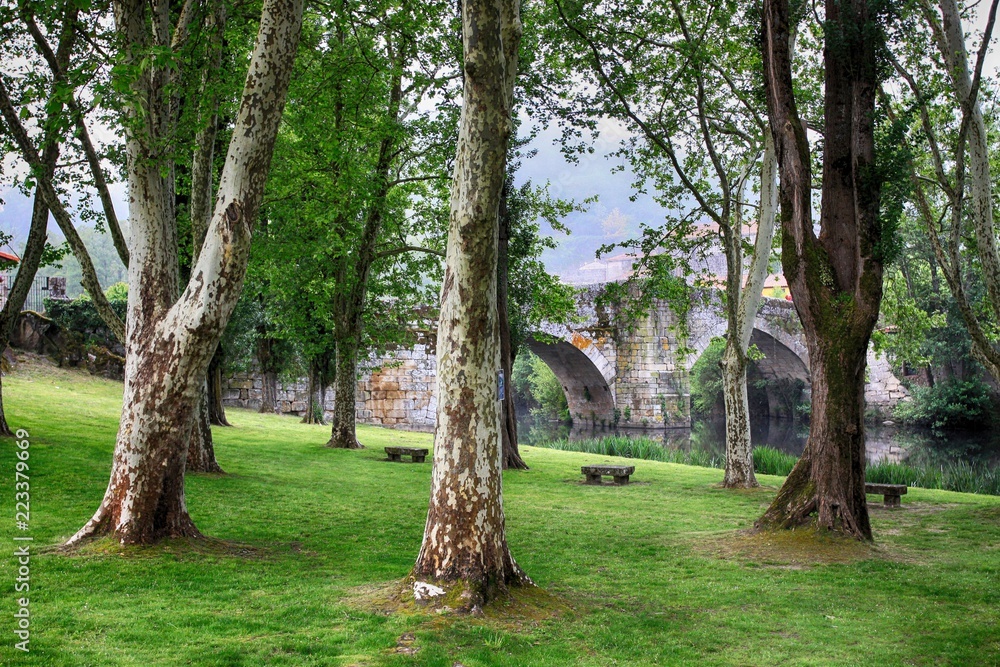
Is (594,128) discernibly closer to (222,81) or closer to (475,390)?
(222,81)

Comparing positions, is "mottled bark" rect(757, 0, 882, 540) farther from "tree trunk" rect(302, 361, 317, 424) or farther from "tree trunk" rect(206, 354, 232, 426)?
"tree trunk" rect(302, 361, 317, 424)

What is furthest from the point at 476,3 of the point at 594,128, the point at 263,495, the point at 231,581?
the point at 594,128

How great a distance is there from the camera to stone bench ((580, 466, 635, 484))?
39.2 ft

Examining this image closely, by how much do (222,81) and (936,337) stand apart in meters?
26.9

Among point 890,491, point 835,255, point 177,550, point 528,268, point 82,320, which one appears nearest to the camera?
point 177,550

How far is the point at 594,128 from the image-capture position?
11656 mm

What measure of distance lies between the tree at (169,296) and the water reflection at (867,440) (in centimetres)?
1638

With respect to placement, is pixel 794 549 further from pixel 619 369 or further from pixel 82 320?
pixel 619 369

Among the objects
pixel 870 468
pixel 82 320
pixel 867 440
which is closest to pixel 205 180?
pixel 870 468

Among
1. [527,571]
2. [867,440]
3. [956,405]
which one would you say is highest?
[956,405]

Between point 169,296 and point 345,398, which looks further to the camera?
point 345,398

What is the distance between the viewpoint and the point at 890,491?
33.7 ft

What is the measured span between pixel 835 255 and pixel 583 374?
Answer: 24557 millimetres

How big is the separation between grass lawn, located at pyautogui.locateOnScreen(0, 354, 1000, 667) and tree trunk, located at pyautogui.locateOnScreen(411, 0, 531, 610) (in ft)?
1.10
